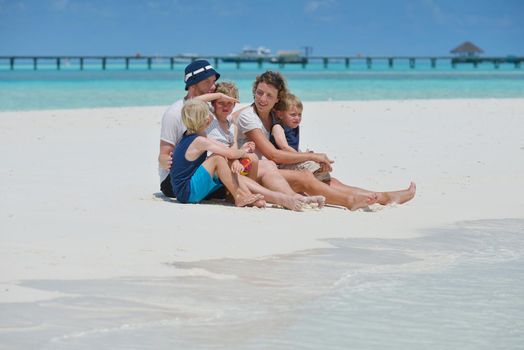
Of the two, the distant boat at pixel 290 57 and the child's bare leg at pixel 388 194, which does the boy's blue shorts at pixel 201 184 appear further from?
the distant boat at pixel 290 57

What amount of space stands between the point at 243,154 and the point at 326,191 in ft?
2.37

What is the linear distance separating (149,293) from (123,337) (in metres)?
0.69

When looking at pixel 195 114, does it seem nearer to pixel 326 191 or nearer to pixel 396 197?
pixel 326 191

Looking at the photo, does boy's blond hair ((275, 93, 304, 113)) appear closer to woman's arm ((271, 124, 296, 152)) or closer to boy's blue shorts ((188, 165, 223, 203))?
woman's arm ((271, 124, 296, 152))

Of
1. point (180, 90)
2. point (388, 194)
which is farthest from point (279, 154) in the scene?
point (180, 90)

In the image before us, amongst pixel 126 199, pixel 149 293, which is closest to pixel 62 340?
pixel 149 293

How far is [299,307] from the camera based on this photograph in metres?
4.50

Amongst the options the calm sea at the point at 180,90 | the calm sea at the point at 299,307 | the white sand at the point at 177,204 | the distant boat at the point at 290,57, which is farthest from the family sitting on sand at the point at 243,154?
the distant boat at the point at 290,57

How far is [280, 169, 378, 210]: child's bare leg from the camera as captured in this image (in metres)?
7.18

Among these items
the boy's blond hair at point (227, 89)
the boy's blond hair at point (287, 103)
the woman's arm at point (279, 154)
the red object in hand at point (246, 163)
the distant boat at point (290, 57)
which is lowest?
the red object in hand at point (246, 163)

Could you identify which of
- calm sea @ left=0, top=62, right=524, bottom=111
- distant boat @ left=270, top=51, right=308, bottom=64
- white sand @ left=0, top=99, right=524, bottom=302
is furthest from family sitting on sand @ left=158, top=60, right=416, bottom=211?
distant boat @ left=270, top=51, right=308, bottom=64

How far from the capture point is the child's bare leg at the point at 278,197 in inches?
273

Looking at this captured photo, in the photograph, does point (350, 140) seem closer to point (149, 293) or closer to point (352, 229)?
point (352, 229)

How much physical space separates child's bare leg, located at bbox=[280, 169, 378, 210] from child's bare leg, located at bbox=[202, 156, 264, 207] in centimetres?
36
